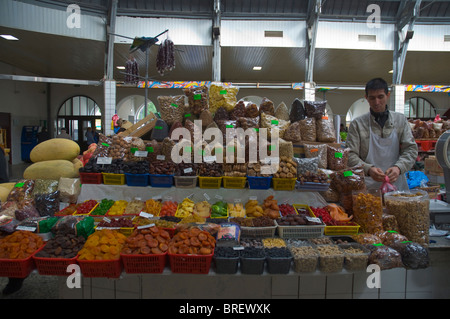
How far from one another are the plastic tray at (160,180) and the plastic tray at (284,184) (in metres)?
1.04

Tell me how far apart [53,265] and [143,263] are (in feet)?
1.99

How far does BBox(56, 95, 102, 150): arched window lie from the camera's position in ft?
43.3

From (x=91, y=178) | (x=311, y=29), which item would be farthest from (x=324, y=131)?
(x=311, y=29)

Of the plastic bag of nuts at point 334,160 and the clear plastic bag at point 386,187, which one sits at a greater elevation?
the plastic bag of nuts at point 334,160

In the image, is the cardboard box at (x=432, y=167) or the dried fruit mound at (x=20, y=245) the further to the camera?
the cardboard box at (x=432, y=167)

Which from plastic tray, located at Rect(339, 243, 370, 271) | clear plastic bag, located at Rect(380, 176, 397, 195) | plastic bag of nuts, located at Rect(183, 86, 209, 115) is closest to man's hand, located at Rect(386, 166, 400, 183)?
clear plastic bag, located at Rect(380, 176, 397, 195)

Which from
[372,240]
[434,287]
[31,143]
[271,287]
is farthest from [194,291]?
[31,143]

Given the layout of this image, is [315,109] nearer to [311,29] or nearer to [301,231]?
[301,231]

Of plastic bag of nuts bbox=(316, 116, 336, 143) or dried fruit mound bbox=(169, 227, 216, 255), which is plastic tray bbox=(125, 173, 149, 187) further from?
plastic bag of nuts bbox=(316, 116, 336, 143)

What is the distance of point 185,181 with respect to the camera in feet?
9.80

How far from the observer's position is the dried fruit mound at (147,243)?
1935 millimetres

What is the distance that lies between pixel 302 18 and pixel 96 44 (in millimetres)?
5538

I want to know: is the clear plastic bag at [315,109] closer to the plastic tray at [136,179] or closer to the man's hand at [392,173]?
the man's hand at [392,173]

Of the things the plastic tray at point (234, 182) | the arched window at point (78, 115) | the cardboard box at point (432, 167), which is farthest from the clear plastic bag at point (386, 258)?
the arched window at point (78, 115)
